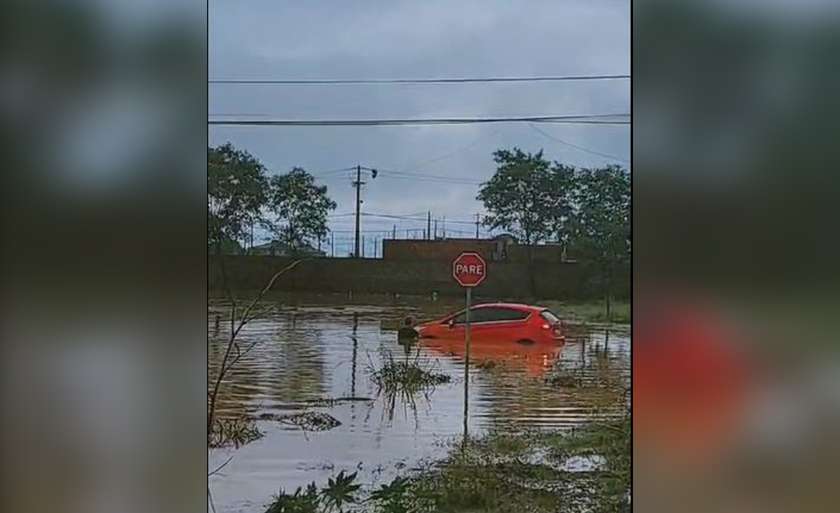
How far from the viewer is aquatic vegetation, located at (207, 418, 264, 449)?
1.71 m

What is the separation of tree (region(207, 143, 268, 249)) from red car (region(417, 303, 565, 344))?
1.64 ft

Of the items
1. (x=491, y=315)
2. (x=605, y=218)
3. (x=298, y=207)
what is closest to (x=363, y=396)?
(x=491, y=315)

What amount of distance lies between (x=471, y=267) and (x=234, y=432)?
2.23ft

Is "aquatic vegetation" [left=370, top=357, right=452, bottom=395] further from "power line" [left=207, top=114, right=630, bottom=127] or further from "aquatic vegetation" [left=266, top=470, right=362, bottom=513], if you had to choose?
"power line" [left=207, top=114, right=630, bottom=127]

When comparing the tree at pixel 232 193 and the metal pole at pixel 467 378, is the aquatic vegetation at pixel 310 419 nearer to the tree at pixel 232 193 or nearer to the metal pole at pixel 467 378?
the metal pole at pixel 467 378

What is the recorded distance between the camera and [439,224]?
175 cm

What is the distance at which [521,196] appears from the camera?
173 centimetres

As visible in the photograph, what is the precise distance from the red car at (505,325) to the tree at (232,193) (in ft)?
→ 1.64

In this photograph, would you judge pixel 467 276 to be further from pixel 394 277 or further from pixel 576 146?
pixel 576 146

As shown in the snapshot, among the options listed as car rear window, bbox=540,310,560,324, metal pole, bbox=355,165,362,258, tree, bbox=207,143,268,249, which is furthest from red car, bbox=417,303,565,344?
tree, bbox=207,143,268,249

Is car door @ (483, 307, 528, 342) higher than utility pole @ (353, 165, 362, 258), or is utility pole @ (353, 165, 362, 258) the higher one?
utility pole @ (353, 165, 362, 258)

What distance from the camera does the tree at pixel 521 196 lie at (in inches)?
67.9
